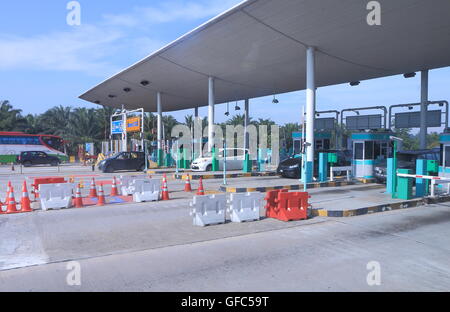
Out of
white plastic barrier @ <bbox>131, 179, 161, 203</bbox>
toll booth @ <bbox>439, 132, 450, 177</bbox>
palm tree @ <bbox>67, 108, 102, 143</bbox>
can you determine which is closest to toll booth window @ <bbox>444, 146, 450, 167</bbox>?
toll booth @ <bbox>439, 132, 450, 177</bbox>

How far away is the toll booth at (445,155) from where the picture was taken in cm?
1262

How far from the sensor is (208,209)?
8.09 m

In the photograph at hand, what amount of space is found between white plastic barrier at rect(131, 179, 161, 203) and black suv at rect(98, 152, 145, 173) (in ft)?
40.6

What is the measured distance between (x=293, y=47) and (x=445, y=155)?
7.71 m

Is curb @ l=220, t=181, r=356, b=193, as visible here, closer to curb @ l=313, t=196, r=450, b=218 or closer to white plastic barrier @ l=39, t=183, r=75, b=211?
curb @ l=313, t=196, r=450, b=218

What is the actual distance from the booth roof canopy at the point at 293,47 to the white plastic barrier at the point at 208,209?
25.5 feet

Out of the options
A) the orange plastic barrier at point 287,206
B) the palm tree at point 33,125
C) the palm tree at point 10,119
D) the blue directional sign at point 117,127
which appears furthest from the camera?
the palm tree at point 33,125

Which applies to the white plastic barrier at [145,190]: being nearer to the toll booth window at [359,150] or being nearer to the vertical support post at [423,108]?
the toll booth window at [359,150]

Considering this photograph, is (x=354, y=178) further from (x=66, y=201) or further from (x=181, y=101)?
(x=181, y=101)

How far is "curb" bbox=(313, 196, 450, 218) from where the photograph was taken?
9086mm

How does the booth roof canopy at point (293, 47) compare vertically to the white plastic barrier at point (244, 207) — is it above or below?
above

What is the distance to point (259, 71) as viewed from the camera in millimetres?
21109

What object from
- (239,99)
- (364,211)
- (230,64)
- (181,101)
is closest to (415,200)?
(364,211)
